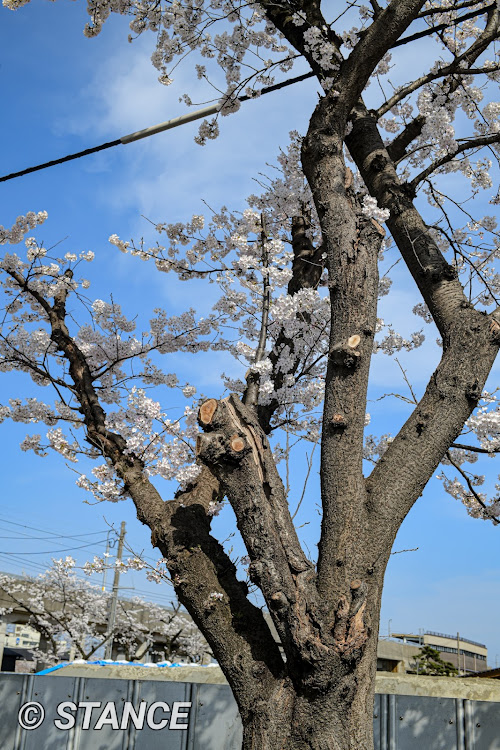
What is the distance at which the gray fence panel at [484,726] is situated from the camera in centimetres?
617

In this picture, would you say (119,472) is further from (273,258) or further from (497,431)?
(497,431)

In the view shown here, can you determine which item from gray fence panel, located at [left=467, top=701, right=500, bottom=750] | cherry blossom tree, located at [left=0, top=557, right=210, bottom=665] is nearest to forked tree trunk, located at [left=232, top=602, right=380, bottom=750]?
gray fence panel, located at [left=467, top=701, right=500, bottom=750]

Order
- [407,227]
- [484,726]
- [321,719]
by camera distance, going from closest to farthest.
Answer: [321,719] < [407,227] < [484,726]

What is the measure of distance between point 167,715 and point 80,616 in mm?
19012

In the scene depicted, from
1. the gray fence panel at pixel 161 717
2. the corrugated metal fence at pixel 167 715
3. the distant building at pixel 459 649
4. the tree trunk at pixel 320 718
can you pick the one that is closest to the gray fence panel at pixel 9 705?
the corrugated metal fence at pixel 167 715

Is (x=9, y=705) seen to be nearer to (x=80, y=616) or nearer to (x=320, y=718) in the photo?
(x=320, y=718)

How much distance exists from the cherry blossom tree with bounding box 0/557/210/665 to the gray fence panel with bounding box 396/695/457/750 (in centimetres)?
1634

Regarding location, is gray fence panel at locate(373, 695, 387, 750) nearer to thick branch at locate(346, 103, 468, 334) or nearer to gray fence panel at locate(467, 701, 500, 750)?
gray fence panel at locate(467, 701, 500, 750)

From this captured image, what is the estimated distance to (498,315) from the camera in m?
3.45

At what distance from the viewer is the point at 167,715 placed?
20.9 feet

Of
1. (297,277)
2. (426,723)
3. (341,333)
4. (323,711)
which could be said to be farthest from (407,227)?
(426,723)

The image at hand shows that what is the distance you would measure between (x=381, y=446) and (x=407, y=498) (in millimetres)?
2732

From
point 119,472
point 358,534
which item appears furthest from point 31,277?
point 358,534

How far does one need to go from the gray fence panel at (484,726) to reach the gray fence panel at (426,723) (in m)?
0.18
